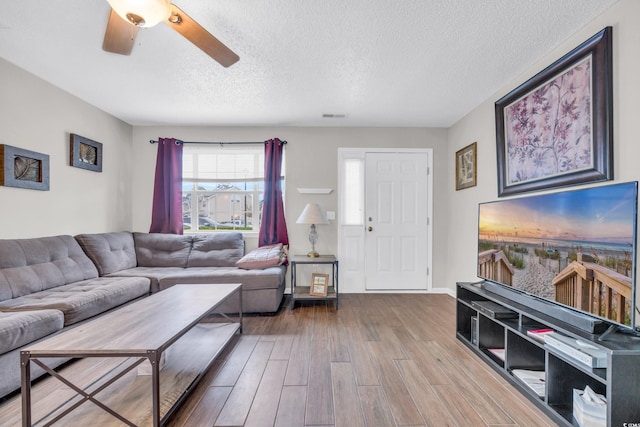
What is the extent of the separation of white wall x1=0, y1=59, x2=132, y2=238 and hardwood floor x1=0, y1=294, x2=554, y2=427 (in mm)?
1576

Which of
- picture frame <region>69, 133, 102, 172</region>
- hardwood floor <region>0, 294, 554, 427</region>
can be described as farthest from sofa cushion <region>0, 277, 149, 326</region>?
picture frame <region>69, 133, 102, 172</region>

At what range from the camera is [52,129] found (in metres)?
2.92

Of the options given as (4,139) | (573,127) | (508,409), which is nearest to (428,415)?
(508,409)

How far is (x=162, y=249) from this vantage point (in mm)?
3734

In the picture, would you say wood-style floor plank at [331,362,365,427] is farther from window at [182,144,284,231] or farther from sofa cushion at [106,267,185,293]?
window at [182,144,284,231]

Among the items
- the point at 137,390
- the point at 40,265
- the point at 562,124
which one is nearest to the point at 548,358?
the point at 562,124

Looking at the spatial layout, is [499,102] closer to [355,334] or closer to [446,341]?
[446,341]

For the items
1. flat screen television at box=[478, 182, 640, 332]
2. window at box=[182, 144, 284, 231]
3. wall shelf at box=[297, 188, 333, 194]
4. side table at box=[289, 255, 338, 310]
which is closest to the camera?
flat screen television at box=[478, 182, 640, 332]

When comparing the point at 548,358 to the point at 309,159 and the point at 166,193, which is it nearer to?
the point at 309,159

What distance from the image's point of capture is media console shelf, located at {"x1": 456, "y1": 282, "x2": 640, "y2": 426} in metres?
1.29

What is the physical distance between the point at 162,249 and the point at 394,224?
3171 mm

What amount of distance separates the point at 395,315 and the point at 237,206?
263 cm

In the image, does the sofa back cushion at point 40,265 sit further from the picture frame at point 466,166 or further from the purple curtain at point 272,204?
the picture frame at point 466,166

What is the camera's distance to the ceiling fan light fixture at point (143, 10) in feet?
4.32
